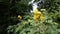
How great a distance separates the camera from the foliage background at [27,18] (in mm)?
2644

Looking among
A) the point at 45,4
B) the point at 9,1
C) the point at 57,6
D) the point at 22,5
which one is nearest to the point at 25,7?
→ the point at 22,5

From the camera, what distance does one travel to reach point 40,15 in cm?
263

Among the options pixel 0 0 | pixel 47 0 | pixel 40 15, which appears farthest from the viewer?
pixel 0 0

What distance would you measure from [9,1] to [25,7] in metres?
0.38

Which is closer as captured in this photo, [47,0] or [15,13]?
[47,0]

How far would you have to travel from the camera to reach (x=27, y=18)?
305 cm

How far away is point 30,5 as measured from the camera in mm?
4152

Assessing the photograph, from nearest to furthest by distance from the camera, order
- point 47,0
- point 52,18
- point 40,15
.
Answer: point 40,15
point 52,18
point 47,0

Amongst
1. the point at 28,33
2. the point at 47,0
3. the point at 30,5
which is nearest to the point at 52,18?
the point at 28,33

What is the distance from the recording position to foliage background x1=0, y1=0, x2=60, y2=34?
8.67 feet

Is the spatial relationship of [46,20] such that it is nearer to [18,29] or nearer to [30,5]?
[18,29]

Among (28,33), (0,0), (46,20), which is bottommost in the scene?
(28,33)

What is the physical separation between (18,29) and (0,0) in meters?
1.20

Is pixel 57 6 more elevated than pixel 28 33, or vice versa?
pixel 57 6
